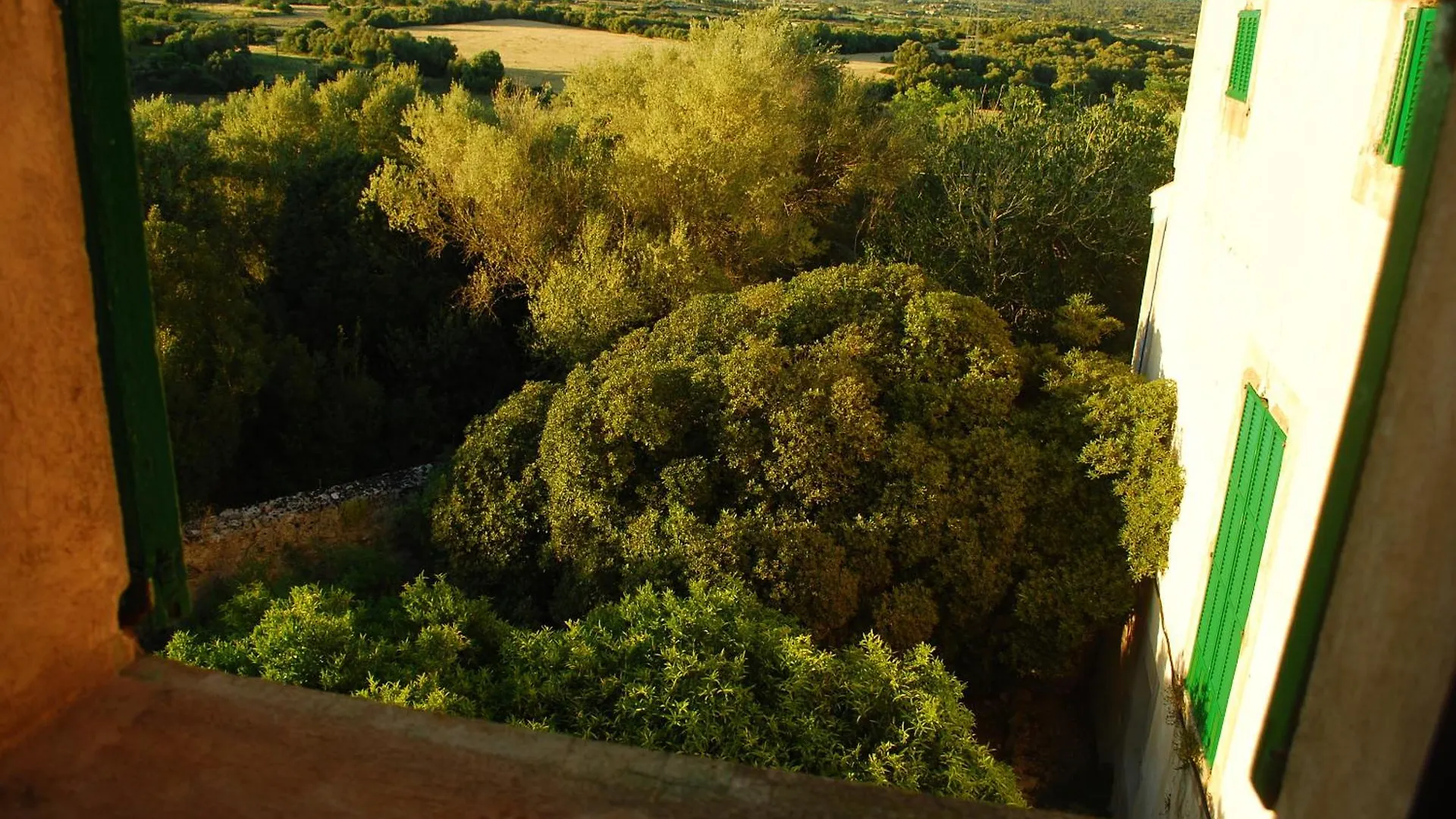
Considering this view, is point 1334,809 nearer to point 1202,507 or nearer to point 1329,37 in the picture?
point 1329,37

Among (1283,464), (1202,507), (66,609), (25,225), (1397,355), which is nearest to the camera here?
(1397,355)

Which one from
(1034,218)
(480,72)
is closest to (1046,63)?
(480,72)

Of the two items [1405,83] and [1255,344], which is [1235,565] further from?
[1405,83]

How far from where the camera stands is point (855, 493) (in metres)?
10.5

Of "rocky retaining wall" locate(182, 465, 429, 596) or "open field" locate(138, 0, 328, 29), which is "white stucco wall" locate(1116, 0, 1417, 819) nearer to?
"rocky retaining wall" locate(182, 465, 429, 596)

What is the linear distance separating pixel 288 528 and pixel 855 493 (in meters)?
7.29

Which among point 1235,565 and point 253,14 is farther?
point 253,14

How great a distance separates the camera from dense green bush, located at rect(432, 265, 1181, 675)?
9.88 metres

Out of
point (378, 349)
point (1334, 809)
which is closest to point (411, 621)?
point (1334, 809)

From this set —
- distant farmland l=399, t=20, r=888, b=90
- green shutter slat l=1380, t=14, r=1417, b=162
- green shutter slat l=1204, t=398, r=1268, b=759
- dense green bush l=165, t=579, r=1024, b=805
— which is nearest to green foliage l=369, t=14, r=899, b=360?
dense green bush l=165, t=579, r=1024, b=805

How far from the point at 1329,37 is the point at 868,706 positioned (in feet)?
16.9

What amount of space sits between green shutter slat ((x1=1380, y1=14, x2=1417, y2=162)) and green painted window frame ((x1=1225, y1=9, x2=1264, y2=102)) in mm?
3302

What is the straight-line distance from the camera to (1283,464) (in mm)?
5617

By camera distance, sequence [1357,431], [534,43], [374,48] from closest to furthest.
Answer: [1357,431] → [374,48] → [534,43]
